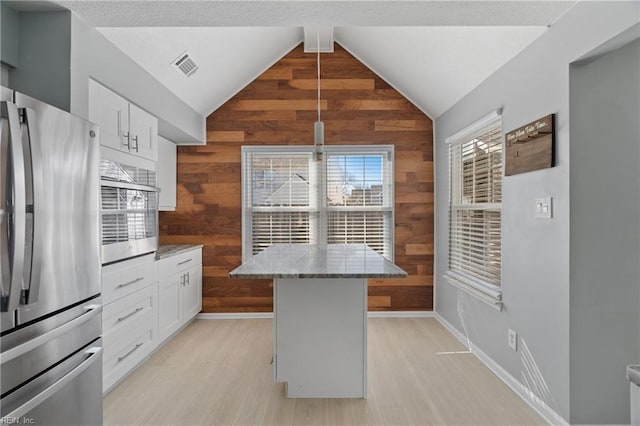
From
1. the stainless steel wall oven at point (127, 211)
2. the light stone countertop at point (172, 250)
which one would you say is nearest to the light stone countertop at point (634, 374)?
the stainless steel wall oven at point (127, 211)

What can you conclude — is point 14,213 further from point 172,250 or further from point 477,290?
point 477,290

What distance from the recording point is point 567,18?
205cm

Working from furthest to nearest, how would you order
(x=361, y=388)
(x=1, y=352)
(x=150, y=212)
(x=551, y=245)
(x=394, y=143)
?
(x=394, y=143)
(x=150, y=212)
(x=361, y=388)
(x=551, y=245)
(x=1, y=352)

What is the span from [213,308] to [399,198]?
8.21ft

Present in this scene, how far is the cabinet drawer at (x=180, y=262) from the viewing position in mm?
3375

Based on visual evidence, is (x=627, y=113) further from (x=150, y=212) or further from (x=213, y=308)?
(x=213, y=308)

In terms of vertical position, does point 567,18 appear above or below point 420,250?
above

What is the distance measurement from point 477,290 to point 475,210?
2.35 feet

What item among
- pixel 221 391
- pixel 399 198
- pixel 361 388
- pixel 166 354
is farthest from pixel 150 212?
pixel 399 198

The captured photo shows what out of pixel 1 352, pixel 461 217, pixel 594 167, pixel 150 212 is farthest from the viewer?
pixel 461 217

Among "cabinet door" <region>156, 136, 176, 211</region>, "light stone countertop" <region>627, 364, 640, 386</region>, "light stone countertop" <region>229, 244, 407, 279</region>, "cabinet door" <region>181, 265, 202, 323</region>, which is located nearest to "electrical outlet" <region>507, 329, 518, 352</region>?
"light stone countertop" <region>229, 244, 407, 279</region>

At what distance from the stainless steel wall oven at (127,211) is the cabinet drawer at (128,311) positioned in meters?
0.31

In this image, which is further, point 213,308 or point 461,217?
point 213,308

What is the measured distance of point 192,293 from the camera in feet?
13.4
